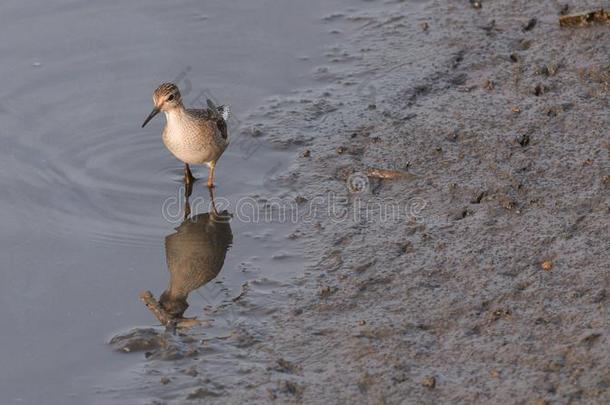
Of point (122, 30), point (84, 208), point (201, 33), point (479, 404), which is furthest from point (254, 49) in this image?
point (479, 404)

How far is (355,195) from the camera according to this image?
29.1 feet

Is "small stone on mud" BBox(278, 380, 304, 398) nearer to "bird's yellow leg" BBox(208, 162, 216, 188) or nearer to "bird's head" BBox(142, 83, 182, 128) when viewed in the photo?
"bird's yellow leg" BBox(208, 162, 216, 188)

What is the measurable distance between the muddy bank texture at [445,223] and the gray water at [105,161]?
491mm

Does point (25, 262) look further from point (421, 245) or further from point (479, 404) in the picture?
point (479, 404)

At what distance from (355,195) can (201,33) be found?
3.85 meters

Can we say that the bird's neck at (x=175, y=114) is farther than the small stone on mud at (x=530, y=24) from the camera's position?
No

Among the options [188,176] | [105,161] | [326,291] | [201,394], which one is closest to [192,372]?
[201,394]

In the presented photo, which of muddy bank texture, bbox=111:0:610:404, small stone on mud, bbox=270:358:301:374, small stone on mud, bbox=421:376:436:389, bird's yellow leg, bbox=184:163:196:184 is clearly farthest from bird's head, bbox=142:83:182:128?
small stone on mud, bbox=421:376:436:389

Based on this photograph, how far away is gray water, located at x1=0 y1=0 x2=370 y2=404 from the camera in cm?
741

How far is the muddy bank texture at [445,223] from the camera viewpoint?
6.46 metres

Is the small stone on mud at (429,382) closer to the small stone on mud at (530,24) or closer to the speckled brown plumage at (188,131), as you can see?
the speckled brown plumage at (188,131)

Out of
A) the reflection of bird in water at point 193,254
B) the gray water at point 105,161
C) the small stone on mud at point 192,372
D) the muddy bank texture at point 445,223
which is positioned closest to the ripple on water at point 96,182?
the gray water at point 105,161

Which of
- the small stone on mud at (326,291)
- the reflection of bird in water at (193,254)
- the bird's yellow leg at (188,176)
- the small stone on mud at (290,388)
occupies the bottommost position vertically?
the small stone on mud at (290,388)

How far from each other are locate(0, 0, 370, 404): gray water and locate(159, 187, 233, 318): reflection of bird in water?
0.32 feet
